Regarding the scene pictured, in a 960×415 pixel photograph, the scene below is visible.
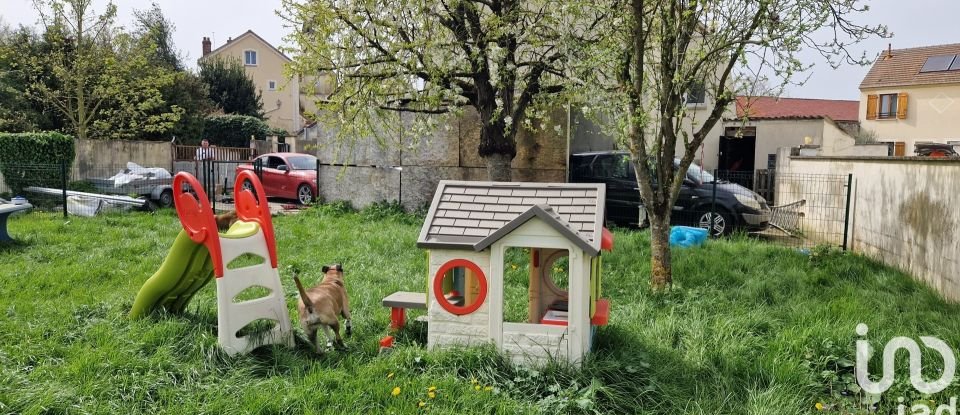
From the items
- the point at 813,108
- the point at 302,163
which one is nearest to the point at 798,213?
the point at 302,163

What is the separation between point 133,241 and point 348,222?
3693 millimetres

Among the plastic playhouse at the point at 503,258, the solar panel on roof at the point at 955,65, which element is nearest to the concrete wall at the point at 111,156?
the plastic playhouse at the point at 503,258

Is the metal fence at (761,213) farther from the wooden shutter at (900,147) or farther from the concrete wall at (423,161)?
the wooden shutter at (900,147)

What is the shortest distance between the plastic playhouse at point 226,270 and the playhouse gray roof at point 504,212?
52.4 inches

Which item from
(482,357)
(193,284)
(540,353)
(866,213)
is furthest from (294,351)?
(866,213)

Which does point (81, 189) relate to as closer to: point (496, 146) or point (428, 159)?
point (428, 159)

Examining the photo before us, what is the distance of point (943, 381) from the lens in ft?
13.8

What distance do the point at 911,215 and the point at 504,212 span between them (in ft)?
20.0

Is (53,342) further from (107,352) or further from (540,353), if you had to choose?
(540,353)

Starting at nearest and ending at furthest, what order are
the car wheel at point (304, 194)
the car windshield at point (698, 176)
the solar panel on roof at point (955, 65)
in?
the car windshield at point (698, 176) < the car wheel at point (304, 194) < the solar panel on roof at point (955, 65)

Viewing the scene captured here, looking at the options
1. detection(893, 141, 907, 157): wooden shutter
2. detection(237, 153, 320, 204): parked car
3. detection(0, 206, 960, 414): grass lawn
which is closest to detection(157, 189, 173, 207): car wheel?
detection(237, 153, 320, 204): parked car

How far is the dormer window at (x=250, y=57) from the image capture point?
43.0 metres

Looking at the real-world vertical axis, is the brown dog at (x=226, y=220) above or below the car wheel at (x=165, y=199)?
above

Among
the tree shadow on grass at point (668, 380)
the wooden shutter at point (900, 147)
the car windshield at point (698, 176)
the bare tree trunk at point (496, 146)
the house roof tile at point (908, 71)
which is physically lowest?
the tree shadow on grass at point (668, 380)
